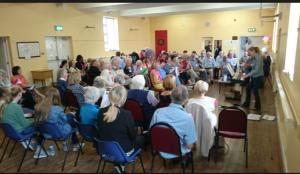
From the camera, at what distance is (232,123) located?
3225mm

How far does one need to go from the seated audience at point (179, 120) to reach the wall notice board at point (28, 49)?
818 cm

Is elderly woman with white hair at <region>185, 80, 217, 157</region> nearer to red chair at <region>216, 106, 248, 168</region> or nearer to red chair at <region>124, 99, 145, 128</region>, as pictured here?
red chair at <region>216, 106, 248, 168</region>

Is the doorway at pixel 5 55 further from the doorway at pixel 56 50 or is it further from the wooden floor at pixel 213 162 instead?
the wooden floor at pixel 213 162

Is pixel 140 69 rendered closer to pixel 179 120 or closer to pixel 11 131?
pixel 11 131

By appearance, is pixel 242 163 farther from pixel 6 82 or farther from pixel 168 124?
pixel 6 82

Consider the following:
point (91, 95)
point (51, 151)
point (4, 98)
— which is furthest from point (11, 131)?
point (91, 95)

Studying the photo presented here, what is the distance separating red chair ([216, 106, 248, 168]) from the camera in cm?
313

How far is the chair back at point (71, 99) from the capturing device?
4.55 meters

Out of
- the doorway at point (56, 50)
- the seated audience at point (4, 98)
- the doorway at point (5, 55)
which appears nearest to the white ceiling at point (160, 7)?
the doorway at point (56, 50)

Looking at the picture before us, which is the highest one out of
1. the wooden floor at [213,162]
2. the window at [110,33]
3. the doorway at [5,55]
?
the window at [110,33]

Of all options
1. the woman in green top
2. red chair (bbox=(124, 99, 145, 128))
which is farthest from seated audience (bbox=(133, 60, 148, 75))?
the woman in green top

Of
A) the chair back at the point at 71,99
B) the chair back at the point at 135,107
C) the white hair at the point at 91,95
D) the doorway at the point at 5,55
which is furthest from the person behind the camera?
the doorway at the point at 5,55

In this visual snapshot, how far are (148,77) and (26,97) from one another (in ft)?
9.25

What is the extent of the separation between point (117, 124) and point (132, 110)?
1250 millimetres
